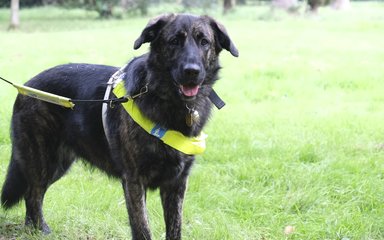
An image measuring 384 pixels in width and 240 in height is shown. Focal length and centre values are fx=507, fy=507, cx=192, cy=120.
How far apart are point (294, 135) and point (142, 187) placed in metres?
3.17

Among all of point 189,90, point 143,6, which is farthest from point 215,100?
point 143,6

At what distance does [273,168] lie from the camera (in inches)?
195

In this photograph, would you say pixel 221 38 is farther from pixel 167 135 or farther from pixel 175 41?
pixel 167 135

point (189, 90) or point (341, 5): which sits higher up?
point (189, 90)

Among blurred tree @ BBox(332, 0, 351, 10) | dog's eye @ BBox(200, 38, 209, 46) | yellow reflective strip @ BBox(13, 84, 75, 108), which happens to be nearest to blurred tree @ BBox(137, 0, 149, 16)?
blurred tree @ BBox(332, 0, 351, 10)

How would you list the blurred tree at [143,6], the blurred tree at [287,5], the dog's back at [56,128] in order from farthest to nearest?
the blurred tree at [143,6], the blurred tree at [287,5], the dog's back at [56,128]

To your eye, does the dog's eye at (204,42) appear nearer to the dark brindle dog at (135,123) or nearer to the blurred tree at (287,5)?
the dark brindle dog at (135,123)

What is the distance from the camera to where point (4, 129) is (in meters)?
6.20

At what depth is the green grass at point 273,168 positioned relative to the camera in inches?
155

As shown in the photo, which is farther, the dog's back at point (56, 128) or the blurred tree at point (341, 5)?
the blurred tree at point (341, 5)

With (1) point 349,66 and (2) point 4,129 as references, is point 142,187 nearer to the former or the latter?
(2) point 4,129

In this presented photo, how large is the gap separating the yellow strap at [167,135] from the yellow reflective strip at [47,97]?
446 mm

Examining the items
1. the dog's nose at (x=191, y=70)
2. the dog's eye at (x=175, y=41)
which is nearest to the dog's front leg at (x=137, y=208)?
the dog's nose at (x=191, y=70)

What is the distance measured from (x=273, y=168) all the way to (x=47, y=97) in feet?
7.81
